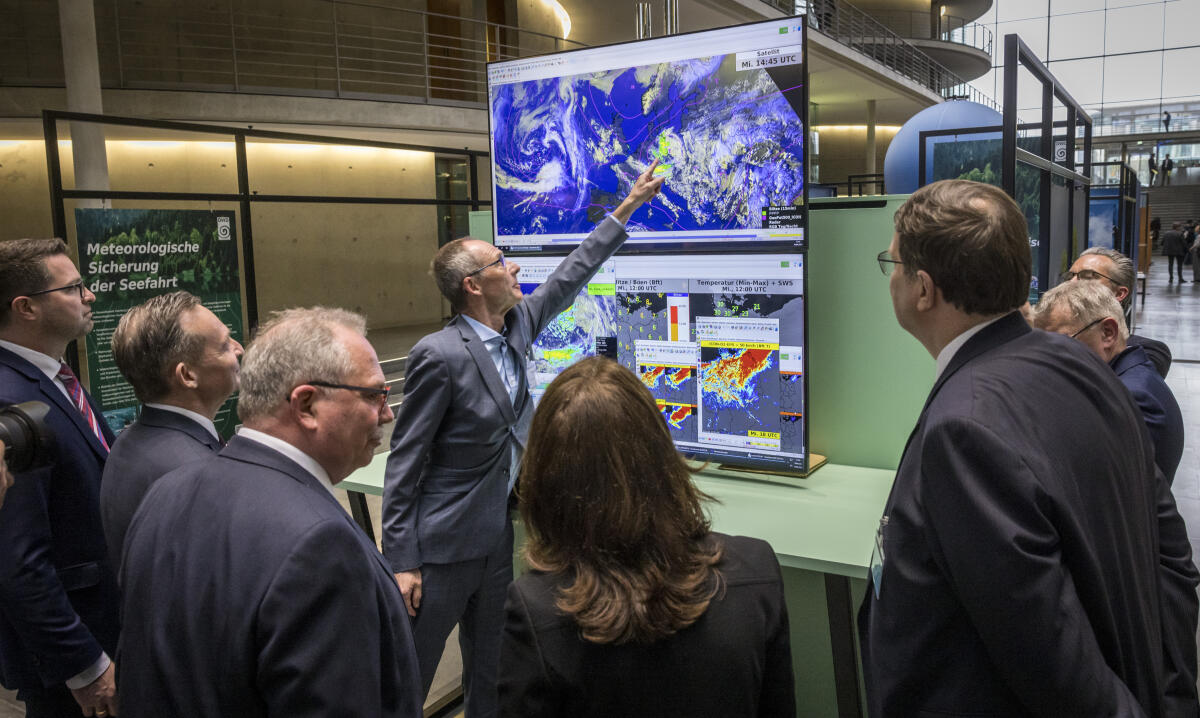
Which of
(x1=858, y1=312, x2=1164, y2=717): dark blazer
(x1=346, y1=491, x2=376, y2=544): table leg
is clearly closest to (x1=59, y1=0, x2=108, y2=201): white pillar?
(x1=346, y1=491, x2=376, y2=544): table leg

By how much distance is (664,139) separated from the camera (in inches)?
107

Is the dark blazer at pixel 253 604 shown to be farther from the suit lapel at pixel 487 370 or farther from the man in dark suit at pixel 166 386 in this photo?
the suit lapel at pixel 487 370

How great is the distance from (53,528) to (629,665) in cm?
160

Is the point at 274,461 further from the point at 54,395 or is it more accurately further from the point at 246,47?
the point at 246,47

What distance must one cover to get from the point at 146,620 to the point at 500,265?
4.91ft

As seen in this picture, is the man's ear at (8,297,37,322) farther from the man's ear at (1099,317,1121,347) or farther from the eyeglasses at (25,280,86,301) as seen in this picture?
the man's ear at (1099,317,1121,347)

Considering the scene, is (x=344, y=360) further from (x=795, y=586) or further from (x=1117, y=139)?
(x=1117, y=139)

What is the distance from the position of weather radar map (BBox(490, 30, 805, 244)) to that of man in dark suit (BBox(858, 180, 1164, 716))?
1.26m

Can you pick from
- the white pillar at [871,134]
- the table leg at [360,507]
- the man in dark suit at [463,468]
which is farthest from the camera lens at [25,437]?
the white pillar at [871,134]

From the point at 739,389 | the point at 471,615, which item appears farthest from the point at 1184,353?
the point at 471,615

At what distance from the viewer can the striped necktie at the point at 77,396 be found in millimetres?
2213

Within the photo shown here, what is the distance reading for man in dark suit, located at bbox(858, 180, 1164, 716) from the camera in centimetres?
107

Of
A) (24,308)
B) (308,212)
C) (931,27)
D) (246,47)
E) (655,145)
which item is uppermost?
(931,27)

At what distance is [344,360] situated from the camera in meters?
1.34
